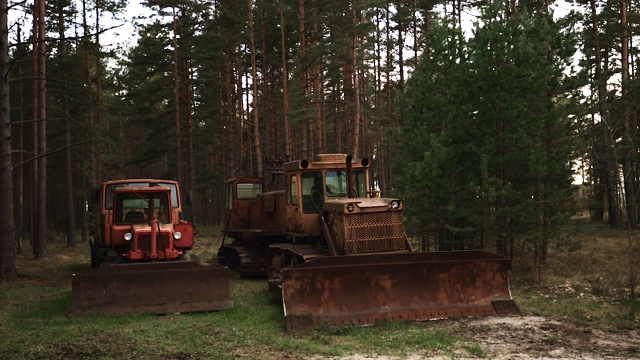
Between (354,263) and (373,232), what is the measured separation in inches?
62.8

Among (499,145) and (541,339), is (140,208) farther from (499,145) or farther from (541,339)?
(541,339)

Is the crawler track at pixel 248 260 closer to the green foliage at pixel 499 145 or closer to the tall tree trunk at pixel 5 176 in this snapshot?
the green foliage at pixel 499 145

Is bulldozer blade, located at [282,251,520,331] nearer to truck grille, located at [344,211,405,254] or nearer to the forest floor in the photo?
the forest floor

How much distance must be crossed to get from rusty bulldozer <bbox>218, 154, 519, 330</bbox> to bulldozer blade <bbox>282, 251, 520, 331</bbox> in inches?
0.6

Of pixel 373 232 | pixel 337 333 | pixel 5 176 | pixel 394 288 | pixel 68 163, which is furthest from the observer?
pixel 68 163

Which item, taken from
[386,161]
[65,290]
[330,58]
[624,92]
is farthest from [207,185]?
[65,290]

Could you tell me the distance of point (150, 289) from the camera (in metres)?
9.88

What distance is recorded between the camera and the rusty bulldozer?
30.1 ft

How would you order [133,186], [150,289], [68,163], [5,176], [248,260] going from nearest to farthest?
[150,289] < [133,186] < [5,176] < [248,260] < [68,163]

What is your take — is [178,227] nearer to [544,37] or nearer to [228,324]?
[228,324]

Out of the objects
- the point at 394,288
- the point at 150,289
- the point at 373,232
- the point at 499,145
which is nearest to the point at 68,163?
the point at 150,289

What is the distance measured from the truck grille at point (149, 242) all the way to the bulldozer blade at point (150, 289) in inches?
68.0

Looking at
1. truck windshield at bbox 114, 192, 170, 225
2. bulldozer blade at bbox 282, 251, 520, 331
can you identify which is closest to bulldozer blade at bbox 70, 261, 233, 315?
bulldozer blade at bbox 282, 251, 520, 331

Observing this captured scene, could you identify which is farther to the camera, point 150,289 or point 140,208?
point 140,208
